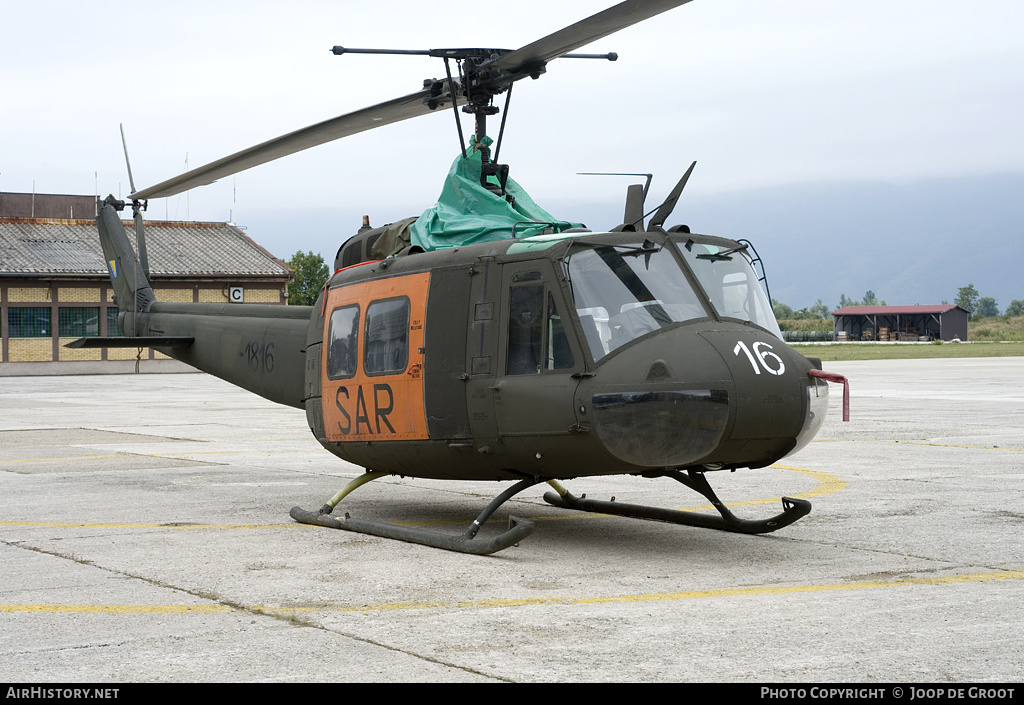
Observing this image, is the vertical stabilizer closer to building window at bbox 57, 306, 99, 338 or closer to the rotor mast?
the rotor mast

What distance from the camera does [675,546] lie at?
8.27 meters

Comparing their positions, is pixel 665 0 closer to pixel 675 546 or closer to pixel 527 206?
pixel 527 206

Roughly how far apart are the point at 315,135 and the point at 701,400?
4673 mm

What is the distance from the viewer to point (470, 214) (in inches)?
363

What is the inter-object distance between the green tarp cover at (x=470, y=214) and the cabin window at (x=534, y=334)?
1087mm

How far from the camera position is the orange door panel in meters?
8.63

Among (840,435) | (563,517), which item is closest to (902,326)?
(840,435)

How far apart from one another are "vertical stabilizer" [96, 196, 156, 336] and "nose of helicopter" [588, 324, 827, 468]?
9263 mm

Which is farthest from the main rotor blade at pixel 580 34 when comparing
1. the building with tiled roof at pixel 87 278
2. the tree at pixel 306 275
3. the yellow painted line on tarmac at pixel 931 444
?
the tree at pixel 306 275

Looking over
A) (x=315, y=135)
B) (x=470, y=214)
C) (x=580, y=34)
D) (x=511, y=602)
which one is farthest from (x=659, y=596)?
(x=315, y=135)

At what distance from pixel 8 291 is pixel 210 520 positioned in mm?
43202

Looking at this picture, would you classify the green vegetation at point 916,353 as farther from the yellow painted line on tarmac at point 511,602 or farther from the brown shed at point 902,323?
the yellow painted line on tarmac at point 511,602

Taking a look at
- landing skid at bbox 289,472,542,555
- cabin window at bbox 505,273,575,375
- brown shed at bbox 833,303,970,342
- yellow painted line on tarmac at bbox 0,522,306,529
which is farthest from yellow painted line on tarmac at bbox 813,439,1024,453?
brown shed at bbox 833,303,970,342

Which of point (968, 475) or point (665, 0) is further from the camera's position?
point (968, 475)
